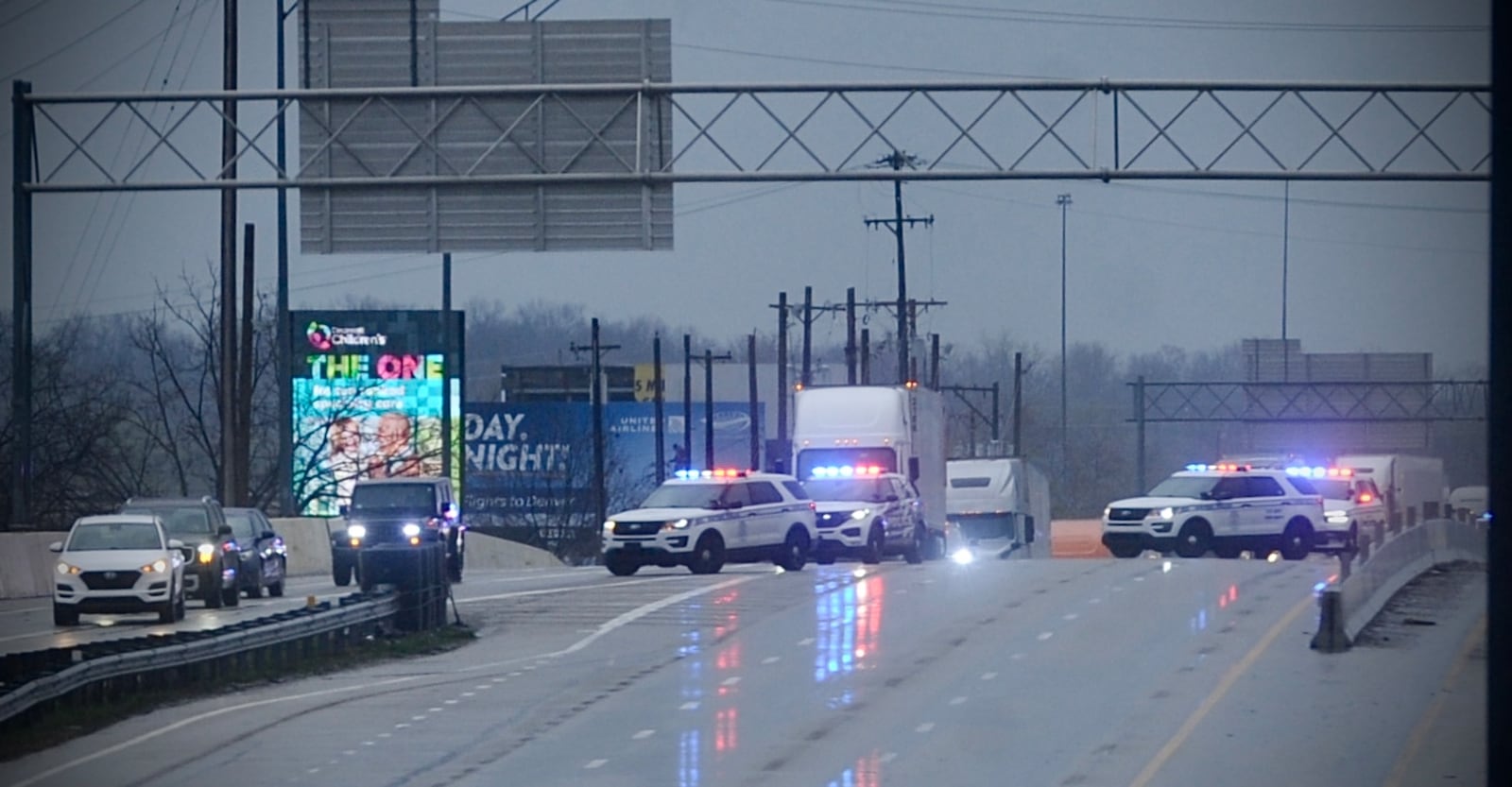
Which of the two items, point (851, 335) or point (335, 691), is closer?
point (335, 691)

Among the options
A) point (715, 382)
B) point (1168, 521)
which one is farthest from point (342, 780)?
point (715, 382)

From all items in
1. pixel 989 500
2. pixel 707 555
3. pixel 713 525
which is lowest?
pixel 989 500

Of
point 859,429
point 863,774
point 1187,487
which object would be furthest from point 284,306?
point 863,774

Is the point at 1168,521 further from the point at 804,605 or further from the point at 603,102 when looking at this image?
the point at 603,102

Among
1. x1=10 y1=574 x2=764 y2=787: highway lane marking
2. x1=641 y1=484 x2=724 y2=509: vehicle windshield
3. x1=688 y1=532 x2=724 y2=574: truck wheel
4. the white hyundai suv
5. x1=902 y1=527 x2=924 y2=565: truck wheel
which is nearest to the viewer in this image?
x1=10 y1=574 x2=764 y2=787: highway lane marking

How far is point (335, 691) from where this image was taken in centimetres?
2091

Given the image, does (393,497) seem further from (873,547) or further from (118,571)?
(118,571)

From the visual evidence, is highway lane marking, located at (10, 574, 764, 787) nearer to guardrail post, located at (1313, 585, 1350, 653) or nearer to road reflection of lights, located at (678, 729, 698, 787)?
road reflection of lights, located at (678, 729, 698, 787)

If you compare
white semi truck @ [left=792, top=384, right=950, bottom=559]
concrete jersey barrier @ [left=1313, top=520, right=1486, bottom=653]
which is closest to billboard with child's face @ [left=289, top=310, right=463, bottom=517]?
white semi truck @ [left=792, top=384, right=950, bottom=559]

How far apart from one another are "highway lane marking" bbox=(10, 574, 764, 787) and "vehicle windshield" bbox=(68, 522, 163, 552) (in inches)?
271

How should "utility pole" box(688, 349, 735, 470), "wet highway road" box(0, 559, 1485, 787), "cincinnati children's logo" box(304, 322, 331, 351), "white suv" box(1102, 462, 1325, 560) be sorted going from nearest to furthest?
"wet highway road" box(0, 559, 1485, 787)
"white suv" box(1102, 462, 1325, 560)
"cincinnati children's logo" box(304, 322, 331, 351)
"utility pole" box(688, 349, 735, 470)

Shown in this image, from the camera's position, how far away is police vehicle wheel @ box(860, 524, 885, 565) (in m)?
42.1

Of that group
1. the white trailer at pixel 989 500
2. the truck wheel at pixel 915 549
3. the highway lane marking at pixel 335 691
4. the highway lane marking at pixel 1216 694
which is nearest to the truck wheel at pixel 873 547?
the truck wheel at pixel 915 549

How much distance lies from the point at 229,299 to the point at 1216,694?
30053 mm
